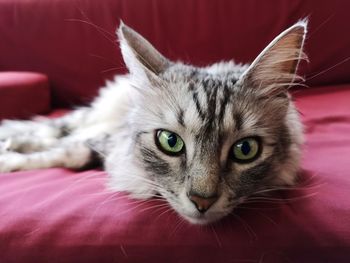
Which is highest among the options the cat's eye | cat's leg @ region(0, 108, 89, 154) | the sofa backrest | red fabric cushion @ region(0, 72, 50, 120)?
the sofa backrest

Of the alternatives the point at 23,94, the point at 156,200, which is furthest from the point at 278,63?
the point at 23,94

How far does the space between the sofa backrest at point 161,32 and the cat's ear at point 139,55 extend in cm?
81

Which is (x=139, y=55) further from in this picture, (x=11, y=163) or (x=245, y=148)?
(x=11, y=163)

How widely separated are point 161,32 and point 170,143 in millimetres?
1108

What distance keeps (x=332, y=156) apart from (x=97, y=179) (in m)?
0.72

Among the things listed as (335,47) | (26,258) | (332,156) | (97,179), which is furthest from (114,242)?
(335,47)

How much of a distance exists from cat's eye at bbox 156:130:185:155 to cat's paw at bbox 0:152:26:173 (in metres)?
0.61

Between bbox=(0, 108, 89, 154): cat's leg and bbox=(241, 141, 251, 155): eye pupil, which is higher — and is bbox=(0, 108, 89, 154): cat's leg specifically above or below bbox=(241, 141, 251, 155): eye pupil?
below

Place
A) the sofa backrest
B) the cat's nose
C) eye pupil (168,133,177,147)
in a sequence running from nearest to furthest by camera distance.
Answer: the cat's nose, eye pupil (168,133,177,147), the sofa backrest

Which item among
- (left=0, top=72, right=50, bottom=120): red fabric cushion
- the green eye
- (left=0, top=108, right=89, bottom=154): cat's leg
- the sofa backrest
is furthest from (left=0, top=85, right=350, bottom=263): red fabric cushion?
the sofa backrest

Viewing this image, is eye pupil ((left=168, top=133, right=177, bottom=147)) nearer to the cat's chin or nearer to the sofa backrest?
the cat's chin

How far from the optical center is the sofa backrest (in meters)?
1.90

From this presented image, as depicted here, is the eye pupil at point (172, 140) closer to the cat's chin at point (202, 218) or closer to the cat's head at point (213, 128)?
the cat's head at point (213, 128)

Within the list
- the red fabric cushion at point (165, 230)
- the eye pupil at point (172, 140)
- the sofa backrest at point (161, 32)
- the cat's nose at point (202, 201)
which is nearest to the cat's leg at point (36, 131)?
the sofa backrest at point (161, 32)
